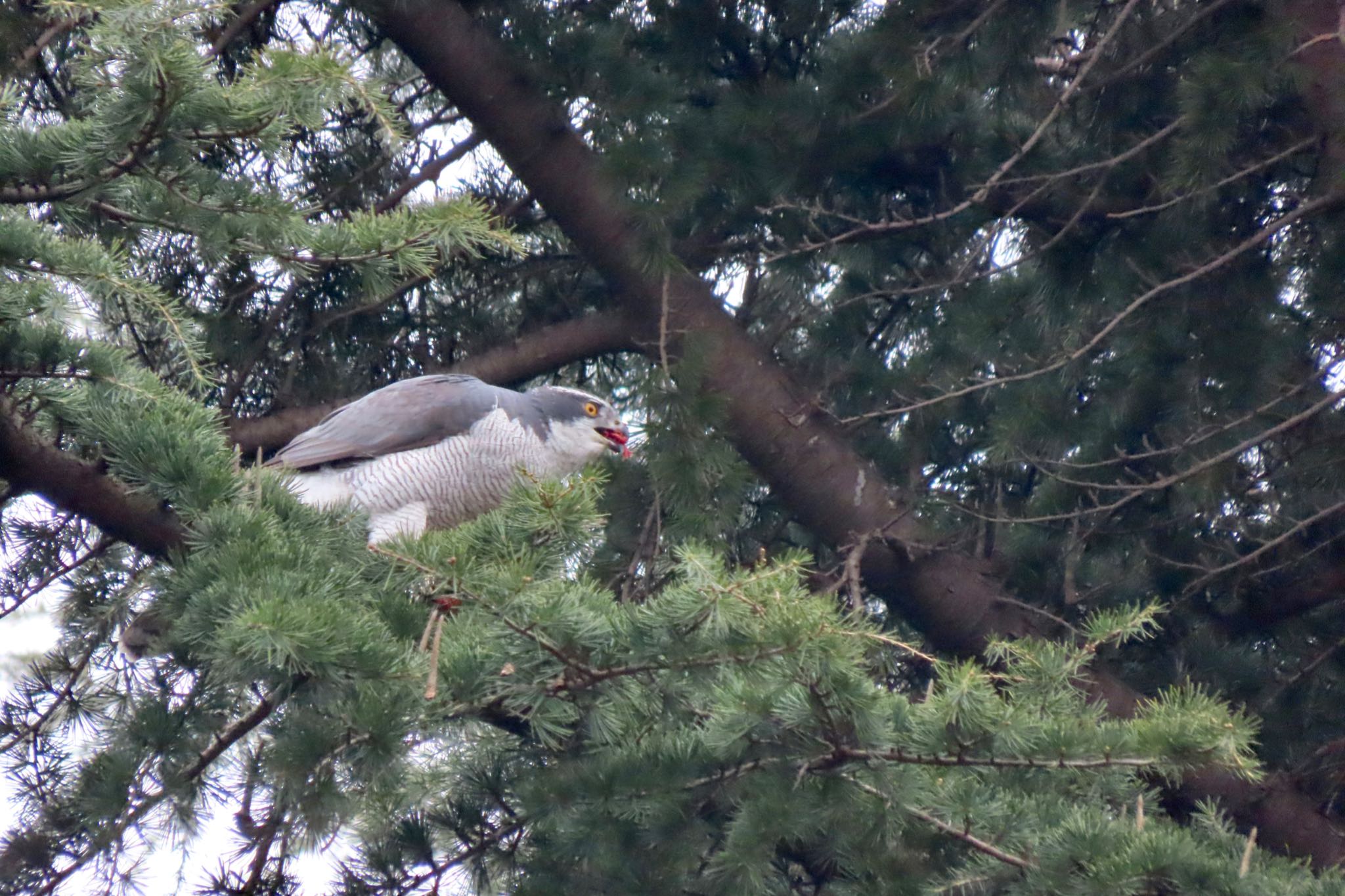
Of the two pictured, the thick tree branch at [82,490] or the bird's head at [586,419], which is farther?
the bird's head at [586,419]

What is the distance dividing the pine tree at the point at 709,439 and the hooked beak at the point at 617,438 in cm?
20

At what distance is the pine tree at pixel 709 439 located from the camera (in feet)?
8.37

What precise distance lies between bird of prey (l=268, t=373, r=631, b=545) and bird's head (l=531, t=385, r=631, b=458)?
0.14 m

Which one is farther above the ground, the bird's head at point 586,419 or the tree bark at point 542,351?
the tree bark at point 542,351

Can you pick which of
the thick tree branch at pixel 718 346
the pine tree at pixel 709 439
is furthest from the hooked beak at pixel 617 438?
the thick tree branch at pixel 718 346

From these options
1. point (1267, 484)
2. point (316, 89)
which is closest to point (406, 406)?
point (316, 89)

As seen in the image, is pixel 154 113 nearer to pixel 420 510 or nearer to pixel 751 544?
pixel 420 510

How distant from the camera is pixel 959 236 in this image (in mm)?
5270

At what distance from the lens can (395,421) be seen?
4.62m

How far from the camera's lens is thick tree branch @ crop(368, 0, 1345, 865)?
4.58 m

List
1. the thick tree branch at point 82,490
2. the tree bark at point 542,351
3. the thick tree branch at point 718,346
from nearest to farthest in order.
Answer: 1. the thick tree branch at point 82,490
2. the thick tree branch at point 718,346
3. the tree bark at point 542,351

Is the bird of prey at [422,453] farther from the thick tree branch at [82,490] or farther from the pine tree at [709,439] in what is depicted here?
the thick tree branch at [82,490]

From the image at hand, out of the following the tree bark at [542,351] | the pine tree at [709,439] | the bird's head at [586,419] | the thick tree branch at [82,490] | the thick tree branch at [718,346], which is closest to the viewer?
the pine tree at [709,439]

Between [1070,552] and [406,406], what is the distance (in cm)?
247
